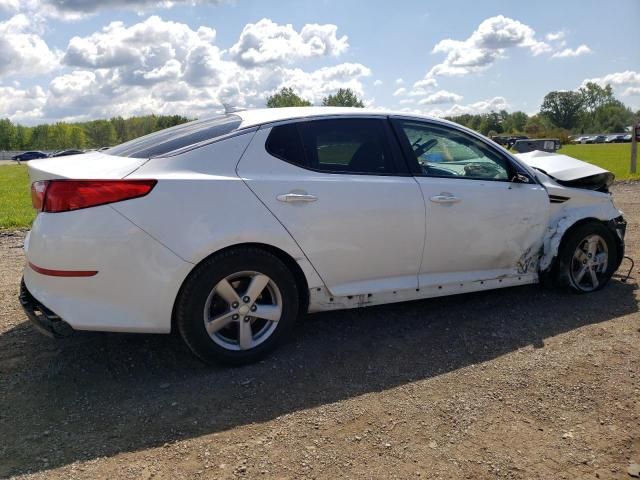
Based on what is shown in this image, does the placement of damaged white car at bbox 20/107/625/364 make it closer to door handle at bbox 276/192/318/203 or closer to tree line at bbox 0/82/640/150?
door handle at bbox 276/192/318/203

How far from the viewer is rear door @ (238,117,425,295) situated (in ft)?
11.7

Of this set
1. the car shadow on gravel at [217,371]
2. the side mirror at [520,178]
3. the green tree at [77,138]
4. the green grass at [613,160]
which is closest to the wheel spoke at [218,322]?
the car shadow on gravel at [217,371]

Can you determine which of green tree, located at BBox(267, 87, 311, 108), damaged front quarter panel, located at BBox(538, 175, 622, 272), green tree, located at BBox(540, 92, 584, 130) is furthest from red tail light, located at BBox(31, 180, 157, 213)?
green tree, located at BBox(540, 92, 584, 130)

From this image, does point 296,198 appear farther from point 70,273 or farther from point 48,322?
point 48,322

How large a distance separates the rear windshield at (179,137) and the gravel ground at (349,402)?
4.41 feet

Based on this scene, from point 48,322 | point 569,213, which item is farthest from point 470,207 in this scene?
point 48,322

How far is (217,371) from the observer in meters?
3.52

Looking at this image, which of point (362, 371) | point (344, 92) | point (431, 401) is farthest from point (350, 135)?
point (344, 92)

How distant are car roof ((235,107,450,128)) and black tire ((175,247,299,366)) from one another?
0.92 m

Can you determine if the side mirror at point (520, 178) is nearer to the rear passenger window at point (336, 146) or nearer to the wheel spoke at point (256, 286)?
the rear passenger window at point (336, 146)

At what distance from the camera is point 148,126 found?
121750 millimetres

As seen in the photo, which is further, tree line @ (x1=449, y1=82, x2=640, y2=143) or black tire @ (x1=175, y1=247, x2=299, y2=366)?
tree line @ (x1=449, y1=82, x2=640, y2=143)

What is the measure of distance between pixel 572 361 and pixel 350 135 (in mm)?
2144

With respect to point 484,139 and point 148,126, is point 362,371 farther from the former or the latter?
point 148,126
